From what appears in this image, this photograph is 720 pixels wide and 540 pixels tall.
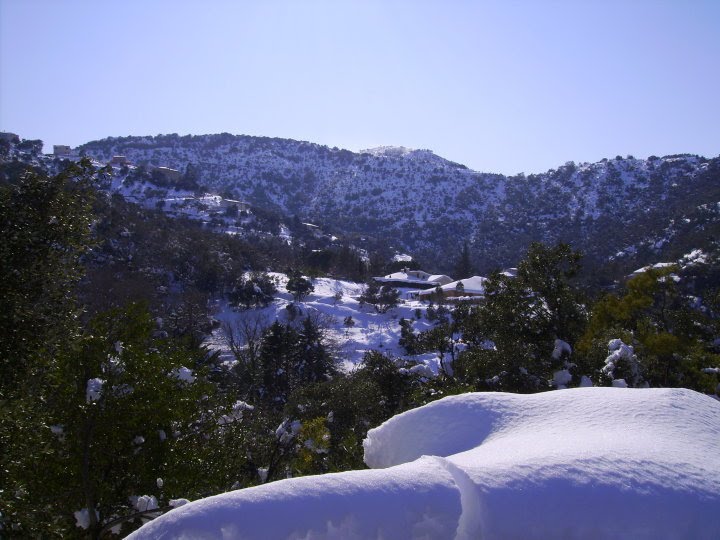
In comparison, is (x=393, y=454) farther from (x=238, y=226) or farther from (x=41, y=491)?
(x=238, y=226)

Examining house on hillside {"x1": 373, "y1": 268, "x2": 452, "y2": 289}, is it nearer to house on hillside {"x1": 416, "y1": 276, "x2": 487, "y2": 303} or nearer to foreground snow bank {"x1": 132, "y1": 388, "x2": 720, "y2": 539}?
house on hillside {"x1": 416, "y1": 276, "x2": 487, "y2": 303}

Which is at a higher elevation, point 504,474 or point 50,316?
point 50,316

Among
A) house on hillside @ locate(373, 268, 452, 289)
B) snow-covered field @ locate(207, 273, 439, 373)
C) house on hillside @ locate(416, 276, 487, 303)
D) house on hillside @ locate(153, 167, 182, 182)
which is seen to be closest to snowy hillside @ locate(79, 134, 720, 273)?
house on hillside @ locate(153, 167, 182, 182)

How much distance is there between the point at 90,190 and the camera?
4.68 meters

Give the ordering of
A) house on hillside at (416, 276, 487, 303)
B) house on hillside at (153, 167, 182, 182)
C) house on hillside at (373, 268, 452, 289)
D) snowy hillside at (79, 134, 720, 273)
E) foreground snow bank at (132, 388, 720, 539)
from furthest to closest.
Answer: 1. snowy hillside at (79, 134, 720, 273)
2. house on hillside at (153, 167, 182, 182)
3. house on hillside at (373, 268, 452, 289)
4. house on hillside at (416, 276, 487, 303)
5. foreground snow bank at (132, 388, 720, 539)

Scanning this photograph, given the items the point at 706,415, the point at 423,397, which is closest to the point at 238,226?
the point at 423,397

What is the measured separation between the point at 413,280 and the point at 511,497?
5952 centimetres

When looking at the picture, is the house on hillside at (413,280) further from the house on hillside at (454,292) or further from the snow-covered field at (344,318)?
the snow-covered field at (344,318)

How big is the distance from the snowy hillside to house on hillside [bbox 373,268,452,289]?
95.4ft

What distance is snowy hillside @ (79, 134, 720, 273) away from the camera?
106 meters

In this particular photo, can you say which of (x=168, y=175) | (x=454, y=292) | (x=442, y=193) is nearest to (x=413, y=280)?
(x=454, y=292)

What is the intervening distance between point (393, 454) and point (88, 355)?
3645 millimetres

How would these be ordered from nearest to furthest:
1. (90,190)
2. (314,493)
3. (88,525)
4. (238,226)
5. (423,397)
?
(314,493) < (90,190) < (88,525) < (423,397) < (238,226)

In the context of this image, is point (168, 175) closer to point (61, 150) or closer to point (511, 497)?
point (61, 150)
